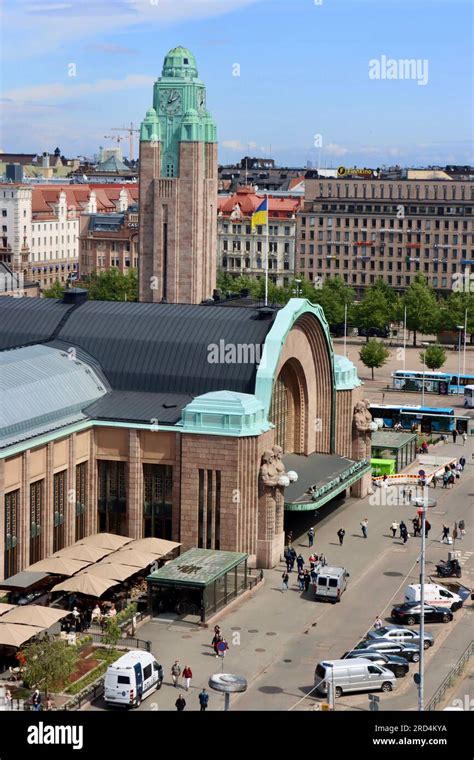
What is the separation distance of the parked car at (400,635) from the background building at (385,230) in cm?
11799

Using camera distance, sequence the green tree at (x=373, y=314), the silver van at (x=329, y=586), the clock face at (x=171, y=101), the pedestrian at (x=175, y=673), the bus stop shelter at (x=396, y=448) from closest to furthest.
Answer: the pedestrian at (x=175, y=673) → the silver van at (x=329, y=586) → the bus stop shelter at (x=396, y=448) → the clock face at (x=171, y=101) → the green tree at (x=373, y=314)

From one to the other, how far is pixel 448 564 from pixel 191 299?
46.9m

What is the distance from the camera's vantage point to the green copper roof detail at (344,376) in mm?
77062

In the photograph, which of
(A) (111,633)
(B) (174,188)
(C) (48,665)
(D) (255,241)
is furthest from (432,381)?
(C) (48,665)

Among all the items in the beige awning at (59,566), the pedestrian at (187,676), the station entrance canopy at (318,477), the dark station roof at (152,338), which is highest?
the dark station roof at (152,338)

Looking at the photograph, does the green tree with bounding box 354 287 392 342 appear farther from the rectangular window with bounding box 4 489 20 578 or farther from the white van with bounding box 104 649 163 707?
the white van with bounding box 104 649 163 707

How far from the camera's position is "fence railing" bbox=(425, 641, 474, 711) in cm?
4631

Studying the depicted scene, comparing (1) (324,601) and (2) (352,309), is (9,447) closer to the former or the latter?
(1) (324,601)

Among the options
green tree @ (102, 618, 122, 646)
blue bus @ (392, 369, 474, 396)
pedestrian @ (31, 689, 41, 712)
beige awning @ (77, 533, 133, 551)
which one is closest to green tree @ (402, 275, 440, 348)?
blue bus @ (392, 369, 474, 396)

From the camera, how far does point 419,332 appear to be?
148m

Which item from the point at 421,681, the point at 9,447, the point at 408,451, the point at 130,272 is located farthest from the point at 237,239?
the point at 421,681

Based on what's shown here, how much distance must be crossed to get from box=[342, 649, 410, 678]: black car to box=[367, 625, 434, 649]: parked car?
2.10 metres

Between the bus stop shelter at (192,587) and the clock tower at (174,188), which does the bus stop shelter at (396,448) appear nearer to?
the clock tower at (174,188)

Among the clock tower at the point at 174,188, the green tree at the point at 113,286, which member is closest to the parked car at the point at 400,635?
the clock tower at the point at 174,188
